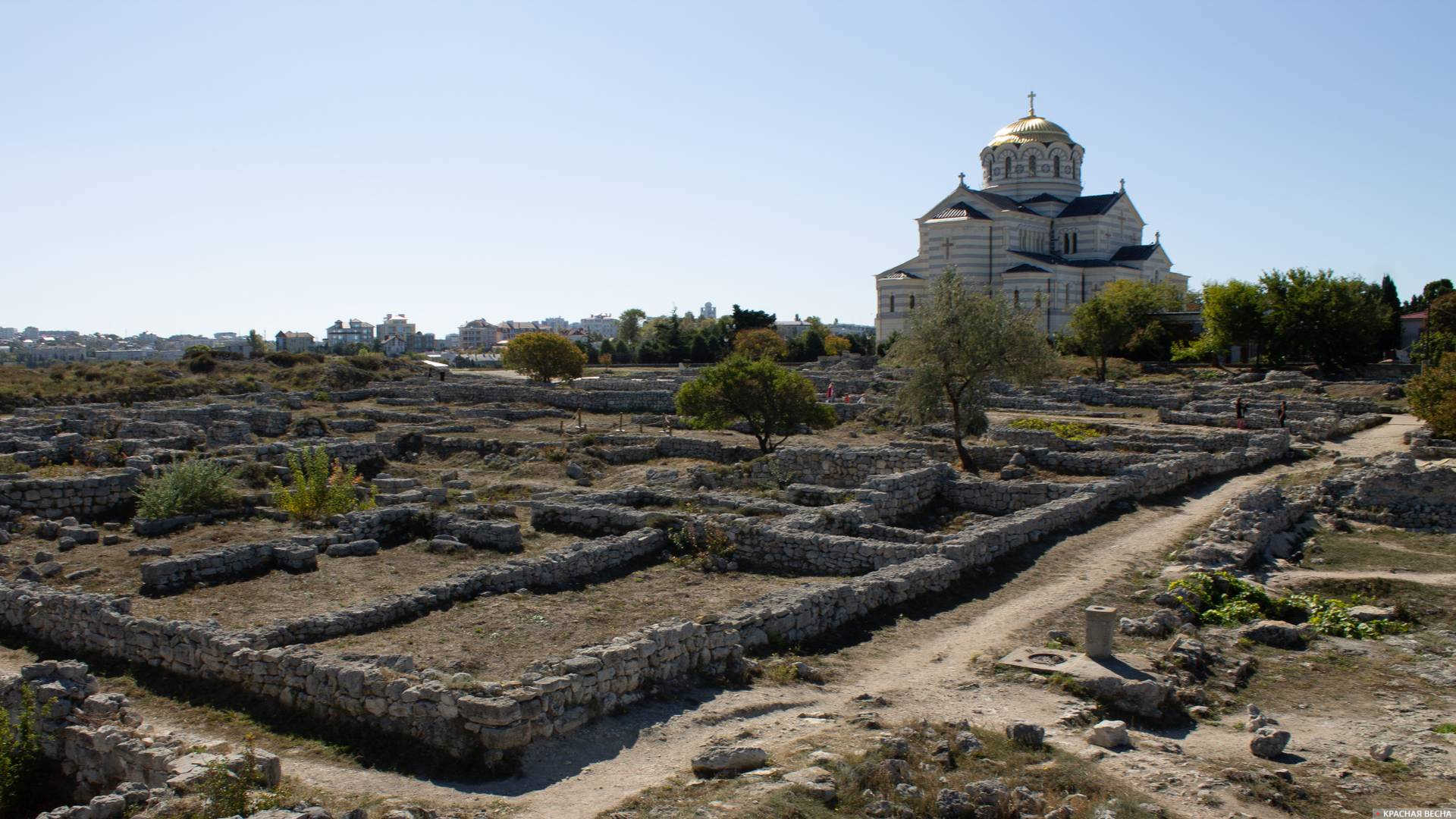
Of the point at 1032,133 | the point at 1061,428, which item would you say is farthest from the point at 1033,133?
the point at 1061,428

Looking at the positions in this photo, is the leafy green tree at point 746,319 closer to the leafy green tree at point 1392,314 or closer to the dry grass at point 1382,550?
the leafy green tree at point 1392,314

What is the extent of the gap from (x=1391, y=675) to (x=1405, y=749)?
2386 millimetres

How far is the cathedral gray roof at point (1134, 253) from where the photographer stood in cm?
7438

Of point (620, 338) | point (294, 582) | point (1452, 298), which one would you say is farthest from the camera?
point (620, 338)

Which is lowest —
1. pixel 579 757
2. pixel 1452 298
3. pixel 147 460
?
pixel 579 757

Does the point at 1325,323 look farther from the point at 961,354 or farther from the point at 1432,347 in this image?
the point at 961,354

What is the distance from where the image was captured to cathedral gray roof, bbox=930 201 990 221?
73750 mm

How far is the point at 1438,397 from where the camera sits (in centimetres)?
2658

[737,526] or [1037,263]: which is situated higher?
[1037,263]

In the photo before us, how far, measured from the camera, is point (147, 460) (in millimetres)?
22453

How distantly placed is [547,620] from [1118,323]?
1779 inches

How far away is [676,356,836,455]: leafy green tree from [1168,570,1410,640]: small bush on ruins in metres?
14.9

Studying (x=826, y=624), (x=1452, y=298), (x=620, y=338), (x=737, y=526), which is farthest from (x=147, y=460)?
(x=620, y=338)

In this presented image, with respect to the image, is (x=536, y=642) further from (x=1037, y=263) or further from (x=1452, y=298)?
(x=1037, y=263)
